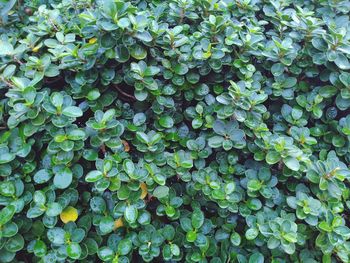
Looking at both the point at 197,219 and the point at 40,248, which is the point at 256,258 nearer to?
the point at 197,219

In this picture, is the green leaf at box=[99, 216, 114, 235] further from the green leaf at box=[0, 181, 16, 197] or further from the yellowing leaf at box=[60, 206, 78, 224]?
the green leaf at box=[0, 181, 16, 197]

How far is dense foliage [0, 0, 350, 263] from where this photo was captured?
139cm

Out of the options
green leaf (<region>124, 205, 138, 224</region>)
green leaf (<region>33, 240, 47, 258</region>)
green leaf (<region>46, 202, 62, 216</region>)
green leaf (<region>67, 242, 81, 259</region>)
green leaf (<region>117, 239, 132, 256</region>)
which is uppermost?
green leaf (<region>46, 202, 62, 216</region>)

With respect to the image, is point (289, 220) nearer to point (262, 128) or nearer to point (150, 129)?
point (262, 128)

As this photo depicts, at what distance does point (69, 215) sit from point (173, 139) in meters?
0.51

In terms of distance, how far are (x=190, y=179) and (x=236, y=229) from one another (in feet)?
0.92

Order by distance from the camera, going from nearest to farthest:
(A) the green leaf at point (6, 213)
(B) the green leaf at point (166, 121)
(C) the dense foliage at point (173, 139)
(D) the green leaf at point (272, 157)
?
(A) the green leaf at point (6, 213) < (C) the dense foliage at point (173, 139) < (D) the green leaf at point (272, 157) < (B) the green leaf at point (166, 121)

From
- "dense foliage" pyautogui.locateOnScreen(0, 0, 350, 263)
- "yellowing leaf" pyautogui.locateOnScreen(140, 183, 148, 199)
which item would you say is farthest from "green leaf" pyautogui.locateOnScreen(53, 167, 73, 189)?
"yellowing leaf" pyautogui.locateOnScreen(140, 183, 148, 199)

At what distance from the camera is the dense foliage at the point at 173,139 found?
1.39 meters

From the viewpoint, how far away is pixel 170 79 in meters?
1.64

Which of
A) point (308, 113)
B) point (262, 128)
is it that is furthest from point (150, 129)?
point (308, 113)

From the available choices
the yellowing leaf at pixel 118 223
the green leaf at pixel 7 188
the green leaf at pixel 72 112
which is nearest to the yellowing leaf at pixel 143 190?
the yellowing leaf at pixel 118 223

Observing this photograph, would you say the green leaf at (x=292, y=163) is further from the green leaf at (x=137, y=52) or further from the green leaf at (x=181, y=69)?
the green leaf at (x=137, y=52)

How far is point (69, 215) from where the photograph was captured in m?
1.41
